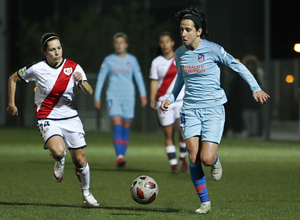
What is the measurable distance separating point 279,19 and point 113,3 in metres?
8.82

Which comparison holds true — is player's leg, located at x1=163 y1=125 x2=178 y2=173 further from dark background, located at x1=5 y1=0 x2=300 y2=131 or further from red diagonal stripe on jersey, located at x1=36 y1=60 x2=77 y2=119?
dark background, located at x1=5 y1=0 x2=300 y2=131

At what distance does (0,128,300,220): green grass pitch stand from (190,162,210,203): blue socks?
0.20 m

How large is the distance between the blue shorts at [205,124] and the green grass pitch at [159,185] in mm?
817

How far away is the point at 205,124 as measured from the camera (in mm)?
7473

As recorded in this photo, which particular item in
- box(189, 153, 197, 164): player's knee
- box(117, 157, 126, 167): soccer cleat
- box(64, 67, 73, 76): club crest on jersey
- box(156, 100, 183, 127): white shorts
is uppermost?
box(64, 67, 73, 76): club crest on jersey

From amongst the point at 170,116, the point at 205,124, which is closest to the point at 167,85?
the point at 170,116

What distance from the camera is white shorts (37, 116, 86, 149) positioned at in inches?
318

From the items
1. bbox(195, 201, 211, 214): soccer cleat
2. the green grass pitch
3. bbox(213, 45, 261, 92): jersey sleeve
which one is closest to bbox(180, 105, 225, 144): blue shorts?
bbox(213, 45, 261, 92): jersey sleeve

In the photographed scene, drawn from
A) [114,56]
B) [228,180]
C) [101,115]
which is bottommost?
[101,115]

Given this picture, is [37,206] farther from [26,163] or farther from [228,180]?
[26,163]

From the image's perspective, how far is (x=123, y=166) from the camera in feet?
43.4

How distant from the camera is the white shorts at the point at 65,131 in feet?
26.5

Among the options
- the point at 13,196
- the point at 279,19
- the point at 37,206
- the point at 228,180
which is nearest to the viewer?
the point at 37,206

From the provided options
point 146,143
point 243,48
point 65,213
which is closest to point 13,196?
point 65,213
